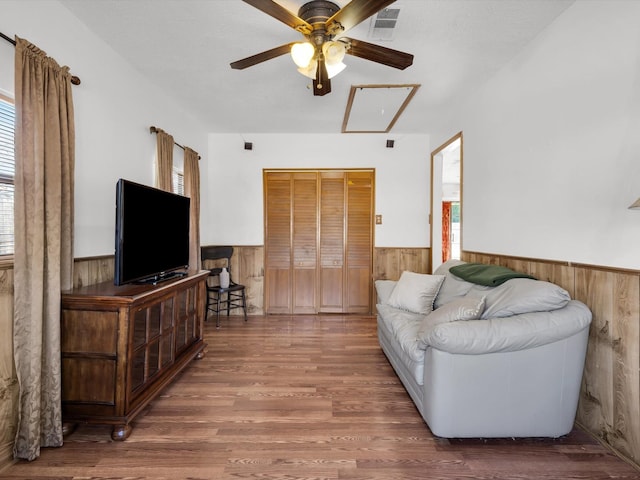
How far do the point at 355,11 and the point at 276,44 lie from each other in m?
1.01

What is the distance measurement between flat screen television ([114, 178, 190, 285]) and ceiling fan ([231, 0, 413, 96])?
1133 mm

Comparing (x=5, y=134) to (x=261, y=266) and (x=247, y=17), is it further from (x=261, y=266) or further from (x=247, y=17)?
(x=261, y=266)

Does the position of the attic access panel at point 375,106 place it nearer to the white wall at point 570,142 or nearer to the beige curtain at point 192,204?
the white wall at point 570,142

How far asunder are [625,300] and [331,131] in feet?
12.1

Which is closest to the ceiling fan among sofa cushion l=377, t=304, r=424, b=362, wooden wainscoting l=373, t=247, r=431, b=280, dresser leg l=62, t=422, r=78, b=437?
sofa cushion l=377, t=304, r=424, b=362

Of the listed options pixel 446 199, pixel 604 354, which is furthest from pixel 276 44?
pixel 446 199

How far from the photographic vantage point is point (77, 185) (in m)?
2.22

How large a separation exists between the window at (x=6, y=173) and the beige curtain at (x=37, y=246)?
0.60ft

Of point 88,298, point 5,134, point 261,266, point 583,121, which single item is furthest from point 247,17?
point 261,266

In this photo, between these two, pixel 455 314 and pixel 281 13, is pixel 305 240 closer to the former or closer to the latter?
pixel 455 314

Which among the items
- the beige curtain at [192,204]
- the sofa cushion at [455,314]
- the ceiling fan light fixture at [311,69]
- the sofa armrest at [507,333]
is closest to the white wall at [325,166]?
the beige curtain at [192,204]

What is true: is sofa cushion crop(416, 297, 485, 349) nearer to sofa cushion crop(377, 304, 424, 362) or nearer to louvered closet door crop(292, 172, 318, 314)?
sofa cushion crop(377, 304, 424, 362)

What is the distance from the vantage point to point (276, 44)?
2457 mm

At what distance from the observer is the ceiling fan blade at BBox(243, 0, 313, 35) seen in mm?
1589
